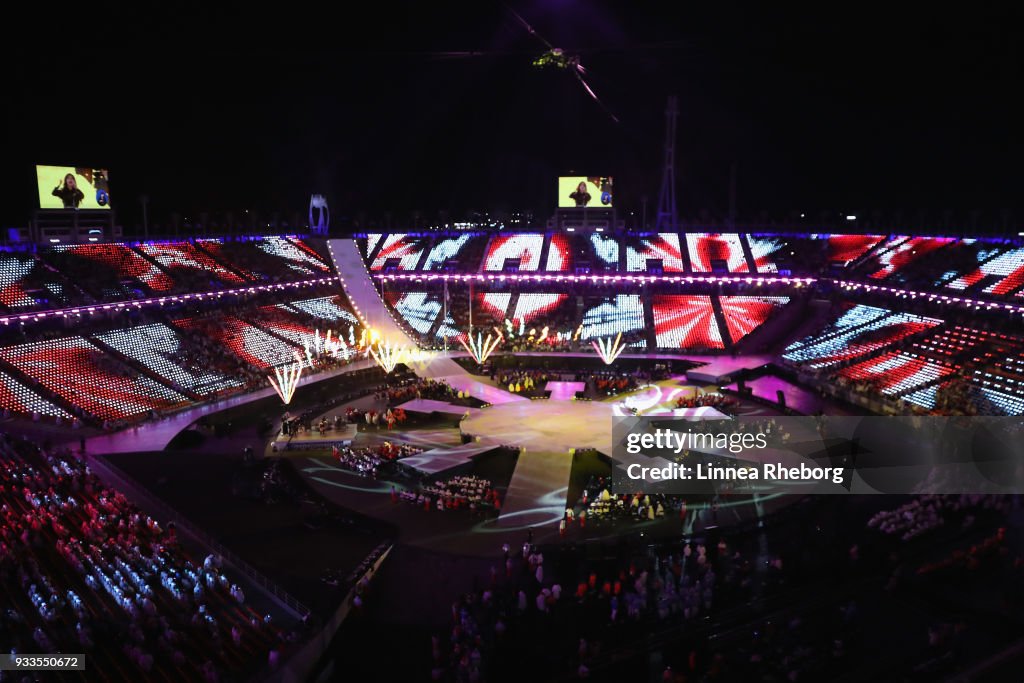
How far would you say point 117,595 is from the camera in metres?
16.9

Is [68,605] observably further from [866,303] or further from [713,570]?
[866,303]

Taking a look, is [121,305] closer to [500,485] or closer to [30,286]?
[30,286]

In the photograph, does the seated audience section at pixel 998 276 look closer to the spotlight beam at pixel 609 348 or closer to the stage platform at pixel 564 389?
the spotlight beam at pixel 609 348

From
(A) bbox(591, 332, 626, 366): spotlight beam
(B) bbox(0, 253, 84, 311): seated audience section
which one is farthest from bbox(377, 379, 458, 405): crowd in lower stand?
(B) bbox(0, 253, 84, 311): seated audience section

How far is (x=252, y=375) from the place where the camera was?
39.0 m

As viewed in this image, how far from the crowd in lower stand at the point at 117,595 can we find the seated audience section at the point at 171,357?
1422 centimetres

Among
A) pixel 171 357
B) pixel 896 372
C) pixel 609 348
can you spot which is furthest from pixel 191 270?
pixel 896 372

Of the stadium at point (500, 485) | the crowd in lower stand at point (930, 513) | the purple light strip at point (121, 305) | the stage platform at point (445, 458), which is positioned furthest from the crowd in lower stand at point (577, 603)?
the purple light strip at point (121, 305)

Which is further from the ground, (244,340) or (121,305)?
(121,305)

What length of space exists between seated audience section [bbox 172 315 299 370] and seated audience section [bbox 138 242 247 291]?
383cm

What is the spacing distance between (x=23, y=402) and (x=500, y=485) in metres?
22.0

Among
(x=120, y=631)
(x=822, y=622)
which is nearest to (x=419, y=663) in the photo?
(x=120, y=631)

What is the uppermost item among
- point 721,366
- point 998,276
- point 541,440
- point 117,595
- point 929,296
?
point 998,276

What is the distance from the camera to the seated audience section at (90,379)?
32.7m
